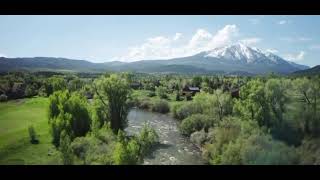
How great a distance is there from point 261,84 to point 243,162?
1105 mm

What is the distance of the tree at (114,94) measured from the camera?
5121 millimetres

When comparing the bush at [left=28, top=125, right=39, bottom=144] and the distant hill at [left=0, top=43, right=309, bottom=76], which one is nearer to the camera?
the bush at [left=28, top=125, right=39, bottom=144]

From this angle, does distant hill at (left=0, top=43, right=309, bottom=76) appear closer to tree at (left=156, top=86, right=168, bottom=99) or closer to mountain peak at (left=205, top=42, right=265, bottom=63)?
mountain peak at (left=205, top=42, right=265, bottom=63)

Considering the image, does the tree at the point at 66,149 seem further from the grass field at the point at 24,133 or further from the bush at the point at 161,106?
the bush at the point at 161,106

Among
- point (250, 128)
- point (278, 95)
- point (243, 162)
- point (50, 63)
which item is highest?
point (50, 63)

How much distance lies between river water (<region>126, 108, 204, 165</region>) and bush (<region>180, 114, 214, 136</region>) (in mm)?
120

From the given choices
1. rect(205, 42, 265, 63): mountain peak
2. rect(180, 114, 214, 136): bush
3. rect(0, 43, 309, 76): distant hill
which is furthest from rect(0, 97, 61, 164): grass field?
rect(205, 42, 265, 63): mountain peak

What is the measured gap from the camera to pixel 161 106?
5.36 m

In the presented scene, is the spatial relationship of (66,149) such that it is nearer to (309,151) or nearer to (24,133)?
(24,133)

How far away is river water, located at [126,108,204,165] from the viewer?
16.3 feet
